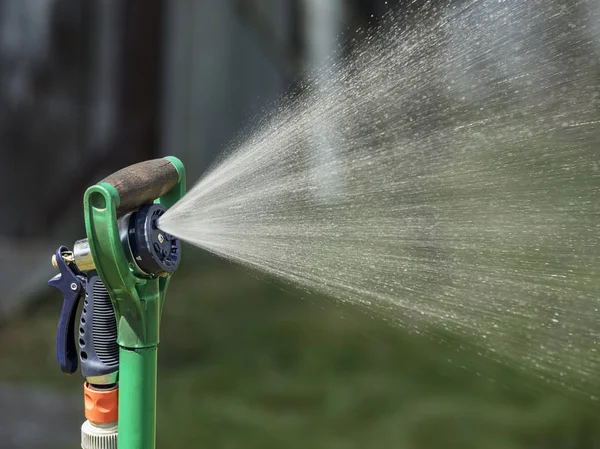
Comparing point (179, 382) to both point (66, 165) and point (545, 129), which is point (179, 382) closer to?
point (66, 165)

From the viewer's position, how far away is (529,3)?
8.09 ft

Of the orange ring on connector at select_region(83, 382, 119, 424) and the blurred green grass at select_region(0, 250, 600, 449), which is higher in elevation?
the orange ring on connector at select_region(83, 382, 119, 424)

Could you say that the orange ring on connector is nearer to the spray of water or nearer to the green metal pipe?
the green metal pipe

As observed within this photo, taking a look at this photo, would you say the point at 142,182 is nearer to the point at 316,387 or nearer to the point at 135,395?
the point at 135,395

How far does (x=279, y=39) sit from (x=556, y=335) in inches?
74.4

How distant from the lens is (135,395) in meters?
1.12

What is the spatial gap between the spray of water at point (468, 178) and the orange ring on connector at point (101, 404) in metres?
0.54

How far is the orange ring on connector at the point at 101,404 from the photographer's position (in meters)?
1.16

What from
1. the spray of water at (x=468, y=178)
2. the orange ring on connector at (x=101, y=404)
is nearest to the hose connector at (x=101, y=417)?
the orange ring on connector at (x=101, y=404)

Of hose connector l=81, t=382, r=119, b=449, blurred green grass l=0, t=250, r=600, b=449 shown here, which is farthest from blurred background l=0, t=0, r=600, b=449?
hose connector l=81, t=382, r=119, b=449

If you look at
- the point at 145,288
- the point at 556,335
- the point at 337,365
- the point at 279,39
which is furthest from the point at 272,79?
the point at 145,288

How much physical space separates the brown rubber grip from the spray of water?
401 millimetres

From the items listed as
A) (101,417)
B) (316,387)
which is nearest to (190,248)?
(316,387)

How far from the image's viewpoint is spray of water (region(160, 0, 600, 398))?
1.77m
